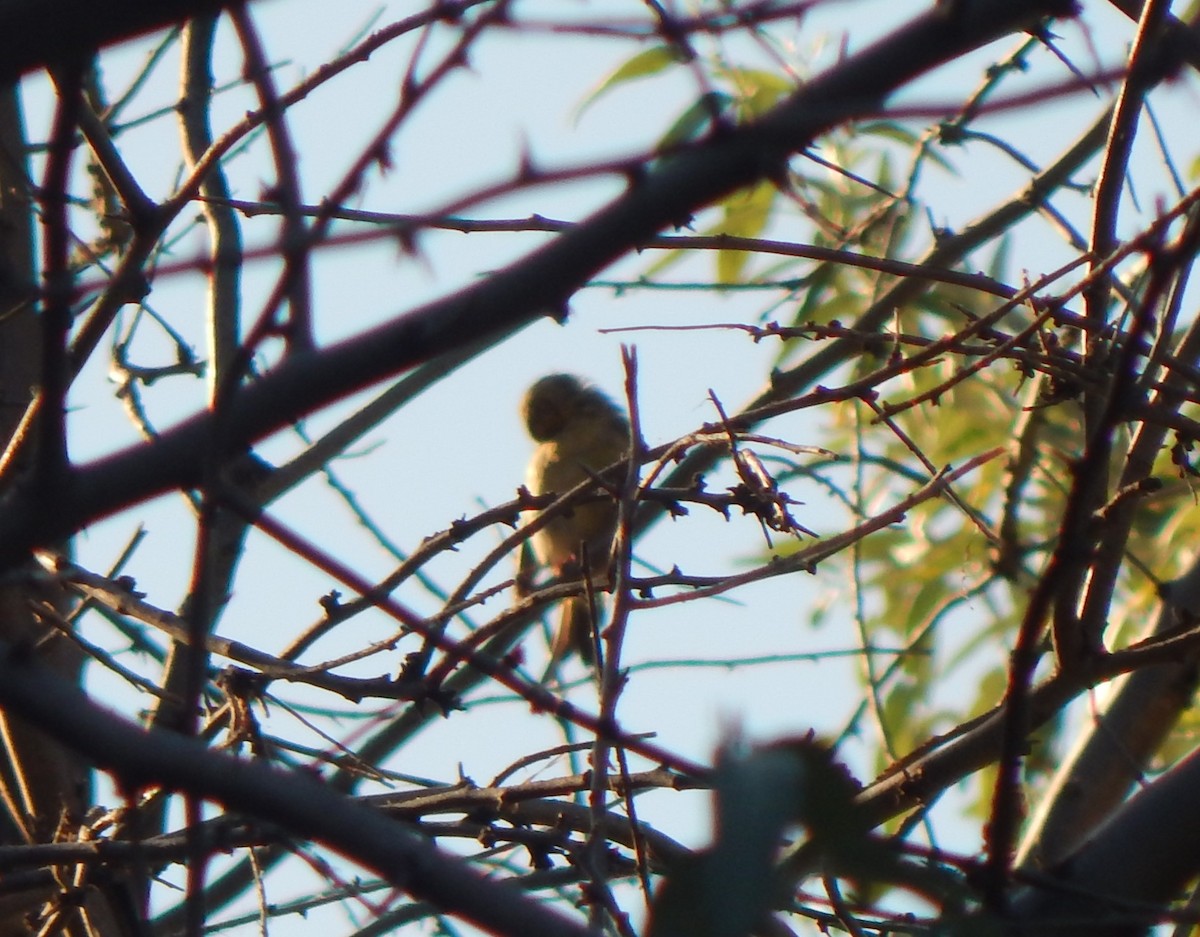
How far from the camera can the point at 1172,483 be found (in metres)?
4.75

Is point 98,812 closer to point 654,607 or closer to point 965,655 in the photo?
point 654,607

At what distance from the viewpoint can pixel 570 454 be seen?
7.27 m

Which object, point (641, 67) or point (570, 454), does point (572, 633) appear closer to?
point (570, 454)

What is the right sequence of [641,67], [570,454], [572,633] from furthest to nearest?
[570,454], [572,633], [641,67]

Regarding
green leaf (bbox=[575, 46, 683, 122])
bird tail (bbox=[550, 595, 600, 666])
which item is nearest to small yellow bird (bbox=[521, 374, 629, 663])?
bird tail (bbox=[550, 595, 600, 666])

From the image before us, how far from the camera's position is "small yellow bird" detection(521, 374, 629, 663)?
640 centimetres

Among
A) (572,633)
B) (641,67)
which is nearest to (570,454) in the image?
(572,633)

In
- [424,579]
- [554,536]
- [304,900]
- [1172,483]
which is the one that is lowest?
[304,900]

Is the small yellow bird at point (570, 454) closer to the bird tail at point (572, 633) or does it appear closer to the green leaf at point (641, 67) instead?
the bird tail at point (572, 633)

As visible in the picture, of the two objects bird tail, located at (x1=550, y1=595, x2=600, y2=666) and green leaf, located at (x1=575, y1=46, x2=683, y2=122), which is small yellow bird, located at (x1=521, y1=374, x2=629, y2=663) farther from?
green leaf, located at (x1=575, y1=46, x2=683, y2=122)

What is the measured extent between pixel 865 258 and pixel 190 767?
139 centimetres

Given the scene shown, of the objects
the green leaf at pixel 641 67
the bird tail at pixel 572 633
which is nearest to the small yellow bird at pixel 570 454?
the bird tail at pixel 572 633

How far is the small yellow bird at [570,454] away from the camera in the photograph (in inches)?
252

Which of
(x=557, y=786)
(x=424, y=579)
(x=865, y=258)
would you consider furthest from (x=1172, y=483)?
(x=557, y=786)
